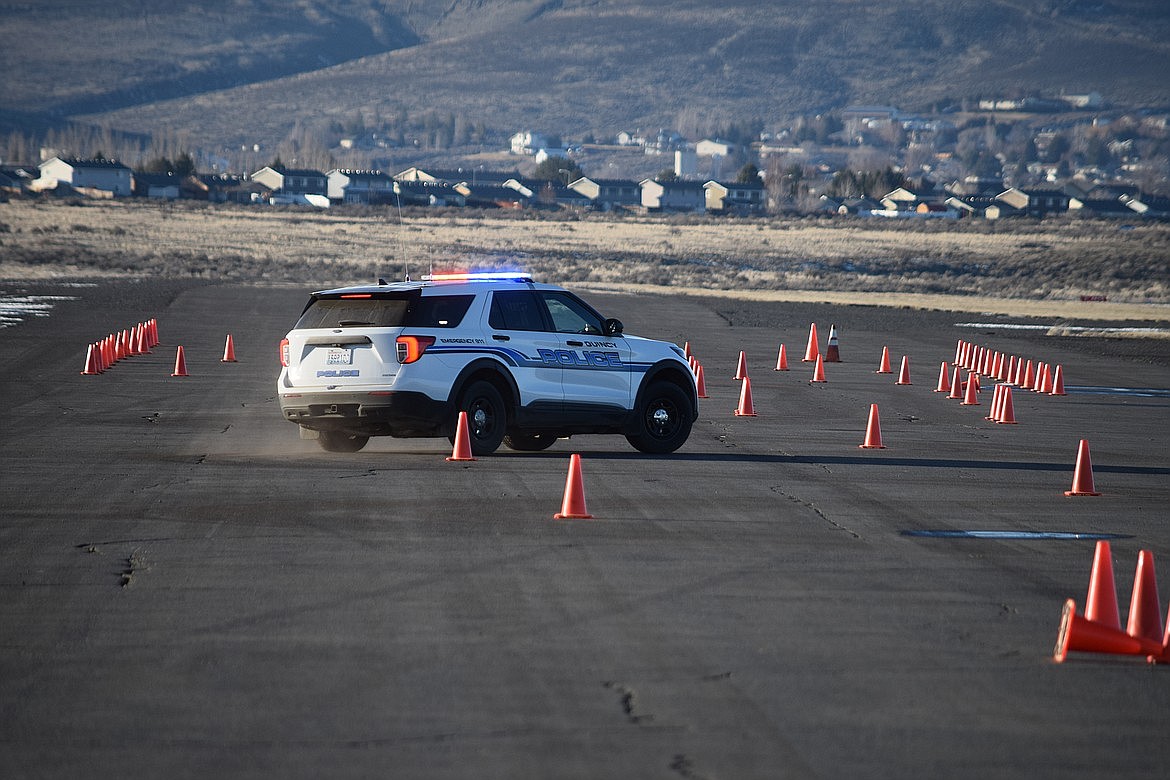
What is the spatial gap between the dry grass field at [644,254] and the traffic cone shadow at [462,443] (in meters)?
29.7

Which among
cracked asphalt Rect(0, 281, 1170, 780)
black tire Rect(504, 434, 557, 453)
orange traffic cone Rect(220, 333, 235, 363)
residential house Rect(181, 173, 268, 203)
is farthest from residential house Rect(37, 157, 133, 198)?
cracked asphalt Rect(0, 281, 1170, 780)

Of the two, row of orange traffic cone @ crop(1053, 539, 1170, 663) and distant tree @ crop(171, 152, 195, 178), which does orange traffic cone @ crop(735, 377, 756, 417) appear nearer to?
row of orange traffic cone @ crop(1053, 539, 1170, 663)

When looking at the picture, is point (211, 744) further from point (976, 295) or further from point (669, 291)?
point (976, 295)

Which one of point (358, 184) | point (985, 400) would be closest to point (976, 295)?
point (985, 400)

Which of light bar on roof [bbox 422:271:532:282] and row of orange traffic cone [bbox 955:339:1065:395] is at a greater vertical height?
light bar on roof [bbox 422:271:532:282]

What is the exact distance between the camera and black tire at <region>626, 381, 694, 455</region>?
18.5 meters

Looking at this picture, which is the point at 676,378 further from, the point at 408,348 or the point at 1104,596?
the point at 1104,596

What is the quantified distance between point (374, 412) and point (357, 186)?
174 meters

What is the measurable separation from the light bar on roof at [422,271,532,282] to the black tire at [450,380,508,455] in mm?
1118

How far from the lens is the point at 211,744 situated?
7.04 metres

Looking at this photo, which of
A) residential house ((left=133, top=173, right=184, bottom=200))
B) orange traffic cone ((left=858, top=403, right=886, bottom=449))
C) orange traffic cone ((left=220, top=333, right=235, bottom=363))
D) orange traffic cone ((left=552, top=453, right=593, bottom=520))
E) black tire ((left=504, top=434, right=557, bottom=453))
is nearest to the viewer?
orange traffic cone ((left=552, top=453, right=593, bottom=520))

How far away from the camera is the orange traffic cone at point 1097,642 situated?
8.80 m

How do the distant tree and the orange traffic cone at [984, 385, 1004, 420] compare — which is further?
the distant tree

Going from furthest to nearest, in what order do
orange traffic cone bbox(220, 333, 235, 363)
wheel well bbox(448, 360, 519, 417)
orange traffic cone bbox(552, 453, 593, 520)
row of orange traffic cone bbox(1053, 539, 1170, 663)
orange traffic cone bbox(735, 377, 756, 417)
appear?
1. orange traffic cone bbox(220, 333, 235, 363)
2. orange traffic cone bbox(735, 377, 756, 417)
3. wheel well bbox(448, 360, 519, 417)
4. orange traffic cone bbox(552, 453, 593, 520)
5. row of orange traffic cone bbox(1053, 539, 1170, 663)
